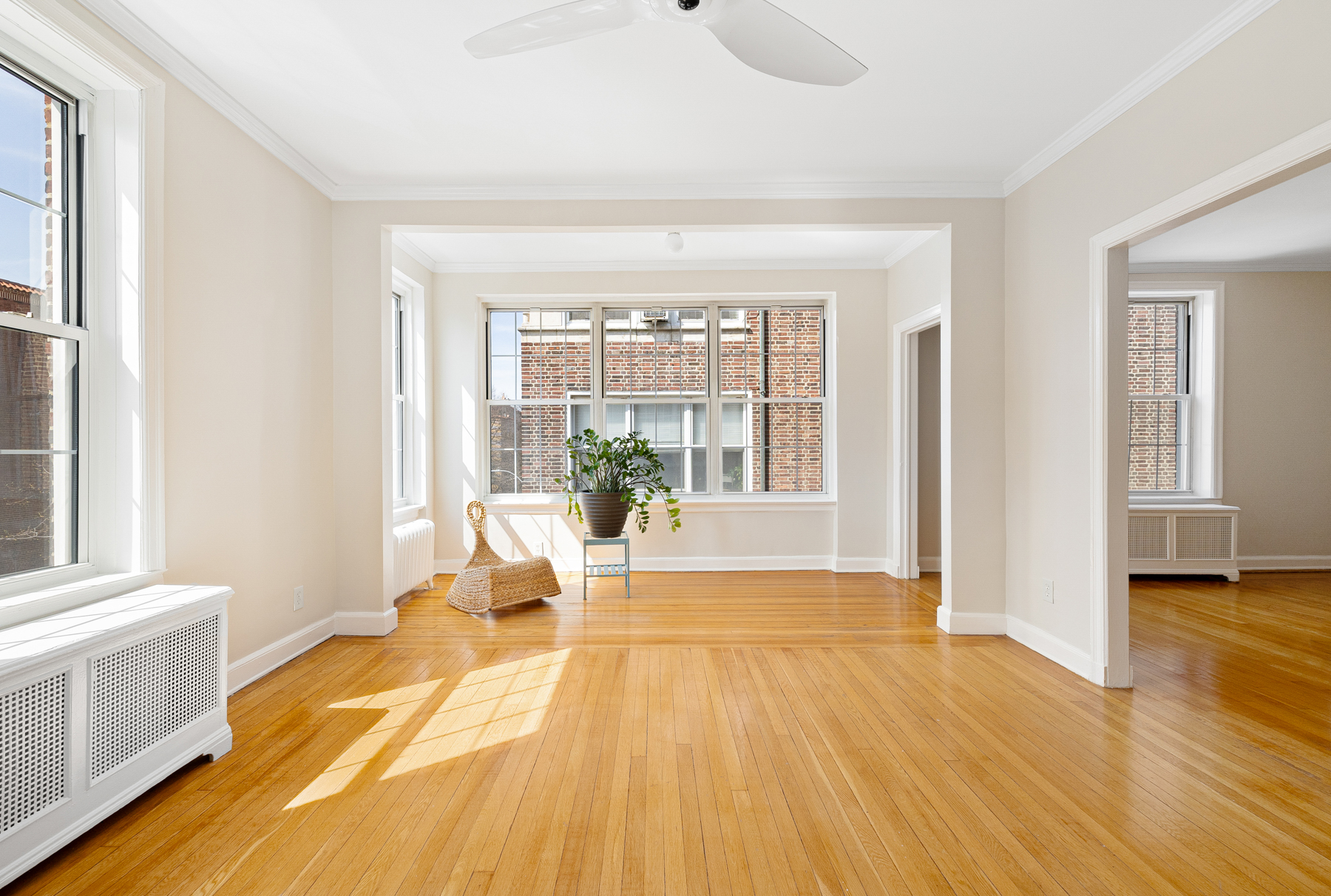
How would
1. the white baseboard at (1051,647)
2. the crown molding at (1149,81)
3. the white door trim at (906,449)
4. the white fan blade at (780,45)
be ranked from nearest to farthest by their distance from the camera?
1. the white fan blade at (780,45)
2. the crown molding at (1149,81)
3. the white baseboard at (1051,647)
4. the white door trim at (906,449)

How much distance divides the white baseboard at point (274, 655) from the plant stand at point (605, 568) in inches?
67.0

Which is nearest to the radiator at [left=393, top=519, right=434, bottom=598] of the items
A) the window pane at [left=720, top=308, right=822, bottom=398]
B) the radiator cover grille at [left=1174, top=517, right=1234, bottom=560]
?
the window pane at [left=720, top=308, right=822, bottom=398]

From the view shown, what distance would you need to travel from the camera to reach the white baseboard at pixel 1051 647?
128 inches

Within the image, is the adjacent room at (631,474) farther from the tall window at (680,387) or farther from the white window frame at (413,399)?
the tall window at (680,387)

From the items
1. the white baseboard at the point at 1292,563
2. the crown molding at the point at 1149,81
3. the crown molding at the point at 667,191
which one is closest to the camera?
the crown molding at the point at 1149,81

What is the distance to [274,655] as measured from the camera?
3361mm

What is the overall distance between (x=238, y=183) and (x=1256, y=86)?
4.30m

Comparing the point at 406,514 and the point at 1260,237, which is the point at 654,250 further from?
the point at 1260,237

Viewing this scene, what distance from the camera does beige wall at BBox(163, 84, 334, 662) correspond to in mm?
2730

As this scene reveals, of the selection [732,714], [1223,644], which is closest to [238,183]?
[732,714]

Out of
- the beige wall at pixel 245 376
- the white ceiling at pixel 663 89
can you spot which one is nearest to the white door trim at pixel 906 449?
the white ceiling at pixel 663 89

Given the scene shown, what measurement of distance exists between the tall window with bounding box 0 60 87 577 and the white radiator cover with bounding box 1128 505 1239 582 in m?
6.82

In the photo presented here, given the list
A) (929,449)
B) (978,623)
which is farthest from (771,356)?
(978,623)

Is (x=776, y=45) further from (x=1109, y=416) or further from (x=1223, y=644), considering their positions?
(x=1223, y=644)
